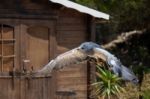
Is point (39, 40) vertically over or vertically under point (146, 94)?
over

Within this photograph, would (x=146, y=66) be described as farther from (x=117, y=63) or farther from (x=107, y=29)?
(x=117, y=63)

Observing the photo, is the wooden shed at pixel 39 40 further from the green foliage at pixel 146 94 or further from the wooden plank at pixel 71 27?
the green foliage at pixel 146 94

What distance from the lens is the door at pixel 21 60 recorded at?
593 inches

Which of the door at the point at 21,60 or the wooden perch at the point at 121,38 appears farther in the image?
the wooden perch at the point at 121,38

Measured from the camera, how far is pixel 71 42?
16.4 meters

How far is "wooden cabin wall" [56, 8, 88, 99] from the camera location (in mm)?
16172

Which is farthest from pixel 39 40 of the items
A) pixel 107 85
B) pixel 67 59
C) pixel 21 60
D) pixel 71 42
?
pixel 67 59

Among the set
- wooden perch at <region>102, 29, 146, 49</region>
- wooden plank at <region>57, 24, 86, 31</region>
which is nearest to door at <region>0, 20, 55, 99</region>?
wooden plank at <region>57, 24, 86, 31</region>

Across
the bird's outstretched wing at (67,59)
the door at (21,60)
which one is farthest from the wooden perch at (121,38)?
the bird's outstretched wing at (67,59)

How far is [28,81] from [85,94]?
2120 millimetres

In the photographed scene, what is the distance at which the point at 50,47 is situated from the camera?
15.7 meters

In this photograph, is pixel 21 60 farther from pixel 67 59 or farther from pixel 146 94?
pixel 67 59

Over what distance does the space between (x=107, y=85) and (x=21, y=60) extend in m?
2.32

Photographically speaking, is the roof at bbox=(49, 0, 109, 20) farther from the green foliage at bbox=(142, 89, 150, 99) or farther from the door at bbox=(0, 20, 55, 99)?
the green foliage at bbox=(142, 89, 150, 99)
